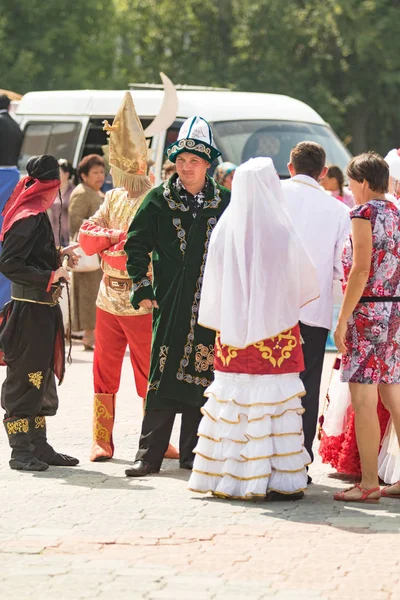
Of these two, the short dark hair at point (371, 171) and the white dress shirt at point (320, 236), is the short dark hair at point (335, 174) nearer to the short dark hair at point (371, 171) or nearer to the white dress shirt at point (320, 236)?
the white dress shirt at point (320, 236)

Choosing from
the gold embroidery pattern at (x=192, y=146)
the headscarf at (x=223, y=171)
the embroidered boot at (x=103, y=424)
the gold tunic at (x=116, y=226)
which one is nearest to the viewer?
the gold embroidery pattern at (x=192, y=146)

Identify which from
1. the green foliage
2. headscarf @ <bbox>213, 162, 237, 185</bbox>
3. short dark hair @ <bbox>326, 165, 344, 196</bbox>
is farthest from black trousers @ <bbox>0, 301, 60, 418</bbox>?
the green foliage

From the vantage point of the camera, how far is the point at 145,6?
37625 millimetres

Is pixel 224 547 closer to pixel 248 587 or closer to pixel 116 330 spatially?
→ pixel 248 587

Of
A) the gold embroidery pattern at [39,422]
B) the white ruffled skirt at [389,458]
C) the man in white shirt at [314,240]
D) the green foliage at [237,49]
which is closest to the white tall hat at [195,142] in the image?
the man in white shirt at [314,240]

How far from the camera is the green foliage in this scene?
111ft

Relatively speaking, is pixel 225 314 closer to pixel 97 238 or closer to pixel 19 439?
pixel 97 238

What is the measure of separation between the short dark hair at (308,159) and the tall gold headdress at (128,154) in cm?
115

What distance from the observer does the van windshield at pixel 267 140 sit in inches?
659

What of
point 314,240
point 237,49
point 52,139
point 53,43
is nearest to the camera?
point 314,240

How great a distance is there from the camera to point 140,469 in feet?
26.1

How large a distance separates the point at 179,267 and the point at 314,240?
2.44ft

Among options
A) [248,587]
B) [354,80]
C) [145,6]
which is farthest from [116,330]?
[145,6]

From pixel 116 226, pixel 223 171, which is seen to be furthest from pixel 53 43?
pixel 116 226
